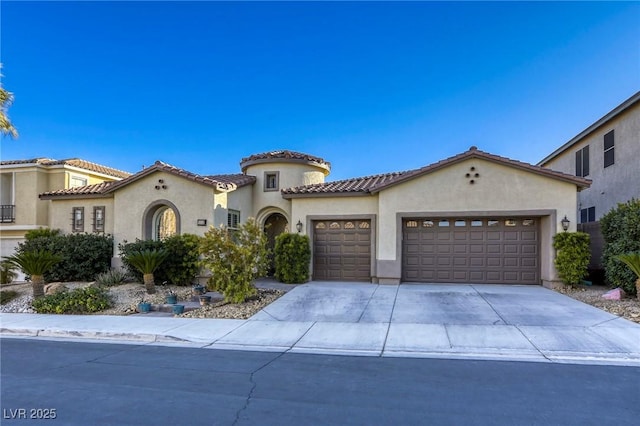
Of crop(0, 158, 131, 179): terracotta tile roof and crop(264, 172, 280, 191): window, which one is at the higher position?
crop(0, 158, 131, 179): terracotta tile roof

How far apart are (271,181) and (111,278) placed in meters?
7.31

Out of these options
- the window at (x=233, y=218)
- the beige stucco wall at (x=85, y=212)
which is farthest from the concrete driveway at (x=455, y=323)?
the beige stucco wall at (x=85, y=212)

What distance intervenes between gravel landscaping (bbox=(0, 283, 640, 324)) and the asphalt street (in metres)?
3.48

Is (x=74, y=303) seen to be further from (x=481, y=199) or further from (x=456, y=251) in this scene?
(x=481, y=199)

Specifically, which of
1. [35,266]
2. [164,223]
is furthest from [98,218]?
[35,266]

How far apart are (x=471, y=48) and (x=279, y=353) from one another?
1373 cm

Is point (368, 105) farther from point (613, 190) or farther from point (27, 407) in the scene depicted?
point (27, 407)

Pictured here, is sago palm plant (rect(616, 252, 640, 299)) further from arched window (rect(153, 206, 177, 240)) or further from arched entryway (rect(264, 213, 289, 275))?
arched window (rect(153, 206, 177, 240))

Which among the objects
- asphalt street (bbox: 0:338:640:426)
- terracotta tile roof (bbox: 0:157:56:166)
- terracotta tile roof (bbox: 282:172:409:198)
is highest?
terracotta tile roof (bbox: 0:157:56:166)

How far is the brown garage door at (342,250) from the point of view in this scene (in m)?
14.9

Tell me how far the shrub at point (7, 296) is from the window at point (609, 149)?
22.8m

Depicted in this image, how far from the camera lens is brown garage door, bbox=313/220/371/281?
49.0 ft

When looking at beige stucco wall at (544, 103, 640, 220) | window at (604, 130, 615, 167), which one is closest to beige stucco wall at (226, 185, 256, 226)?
beige stucco wall at (544, 103, 640, 220)

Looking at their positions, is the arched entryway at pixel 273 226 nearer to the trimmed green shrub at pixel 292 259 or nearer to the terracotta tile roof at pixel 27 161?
the trimmed green shrub at pixel 292 259
